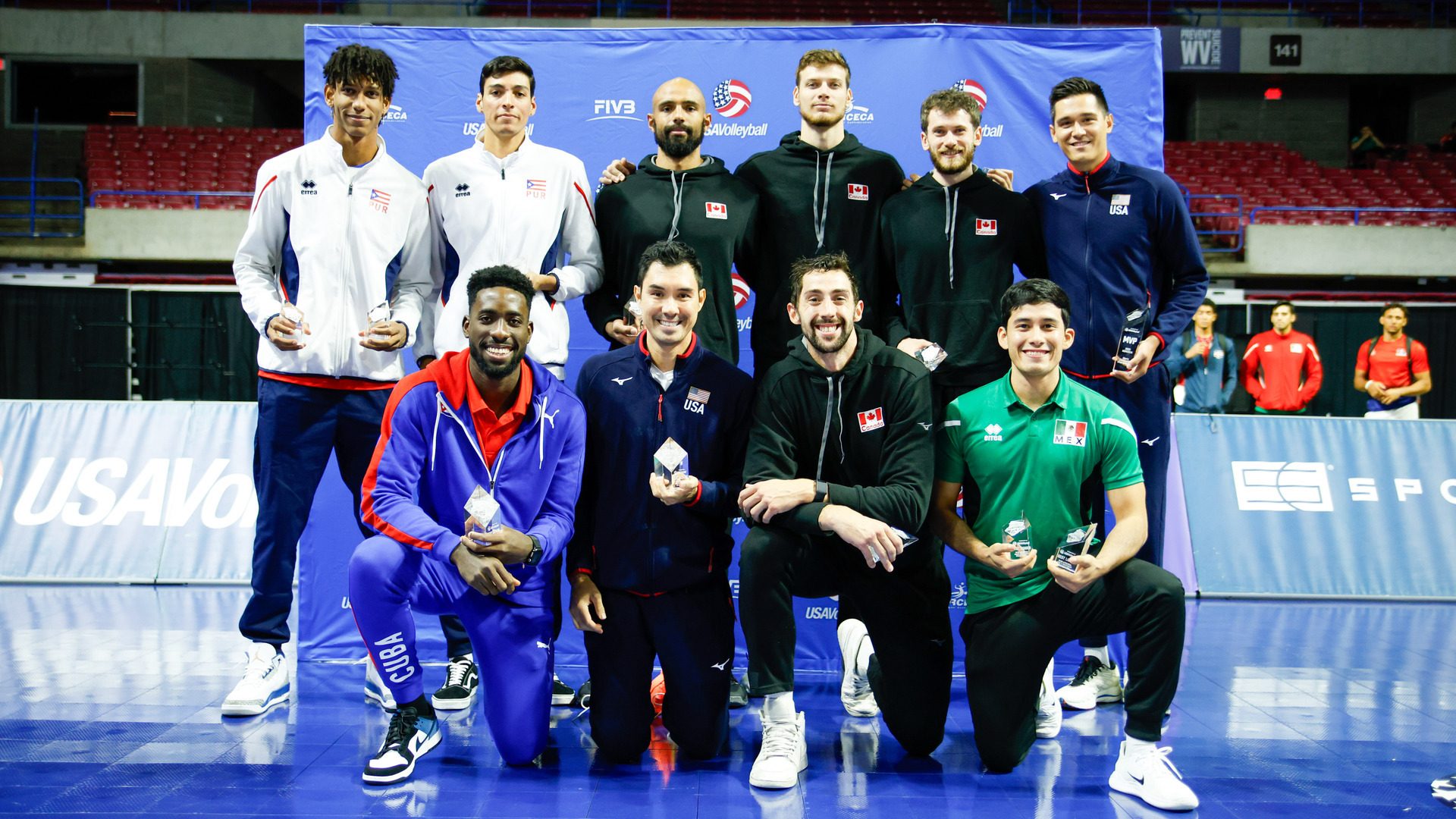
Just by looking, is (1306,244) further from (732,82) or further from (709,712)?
(709,712)

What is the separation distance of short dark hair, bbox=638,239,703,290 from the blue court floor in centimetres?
175

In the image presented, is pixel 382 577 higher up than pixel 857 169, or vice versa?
pixel 857 169

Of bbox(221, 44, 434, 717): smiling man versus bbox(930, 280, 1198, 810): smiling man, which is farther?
bbox(221, 44, 434, 717): smiling man

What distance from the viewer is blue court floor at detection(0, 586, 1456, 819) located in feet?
10.4

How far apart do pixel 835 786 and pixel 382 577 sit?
165 cm

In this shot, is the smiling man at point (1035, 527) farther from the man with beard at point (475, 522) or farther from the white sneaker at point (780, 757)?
the man with beard at point (475, 522)

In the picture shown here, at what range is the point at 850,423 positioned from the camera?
12.1 ft

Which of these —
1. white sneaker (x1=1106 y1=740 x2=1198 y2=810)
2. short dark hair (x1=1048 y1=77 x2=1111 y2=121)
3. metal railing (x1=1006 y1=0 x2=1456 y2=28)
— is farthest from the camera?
metal railing (x1=1006 y1=0 x2=1456 y2=28)

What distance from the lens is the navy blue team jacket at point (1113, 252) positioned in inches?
166

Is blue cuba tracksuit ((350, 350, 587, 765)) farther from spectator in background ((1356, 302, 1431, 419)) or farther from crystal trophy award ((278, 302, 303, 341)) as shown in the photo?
spectator in background ((1356, 302, 1431, 419))

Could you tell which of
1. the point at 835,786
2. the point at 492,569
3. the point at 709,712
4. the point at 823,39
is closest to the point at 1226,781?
the point at 835,786

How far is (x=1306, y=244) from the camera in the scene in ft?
48.8

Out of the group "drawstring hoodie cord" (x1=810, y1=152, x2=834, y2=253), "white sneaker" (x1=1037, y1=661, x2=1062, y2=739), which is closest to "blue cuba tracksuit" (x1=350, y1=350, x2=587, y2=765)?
"drawstring hoodie cord" (x1=810, y1=152, x2=834, y2=253)

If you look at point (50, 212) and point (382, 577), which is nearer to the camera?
point (382, 577)
